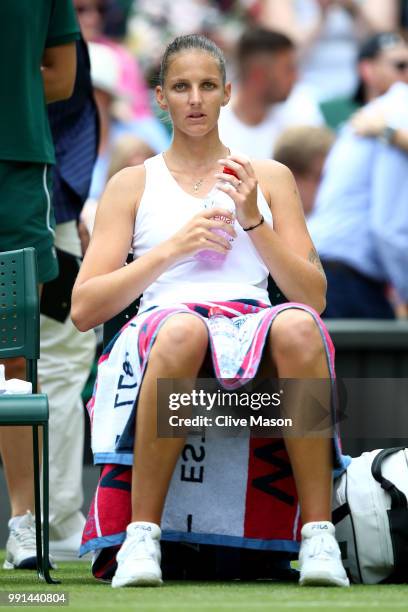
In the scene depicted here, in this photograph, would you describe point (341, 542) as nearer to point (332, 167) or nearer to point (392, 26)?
point (332, 167)

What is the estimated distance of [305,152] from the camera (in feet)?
23.8

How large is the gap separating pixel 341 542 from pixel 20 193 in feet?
4.92

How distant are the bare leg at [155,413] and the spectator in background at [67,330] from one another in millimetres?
1395

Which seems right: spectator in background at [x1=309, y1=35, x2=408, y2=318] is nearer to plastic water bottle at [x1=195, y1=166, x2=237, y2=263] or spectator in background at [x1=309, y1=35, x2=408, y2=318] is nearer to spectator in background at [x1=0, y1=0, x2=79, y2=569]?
spectator in background at [x1=0, y1=0, x2=79, y2=569]

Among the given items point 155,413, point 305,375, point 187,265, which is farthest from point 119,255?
point 305,375

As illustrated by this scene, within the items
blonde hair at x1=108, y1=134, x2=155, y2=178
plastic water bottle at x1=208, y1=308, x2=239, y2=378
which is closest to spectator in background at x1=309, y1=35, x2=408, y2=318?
blonde hair at x1=108, y1=134, x2=155, y2=178

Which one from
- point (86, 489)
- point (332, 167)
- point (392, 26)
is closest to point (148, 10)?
point (392, 26)

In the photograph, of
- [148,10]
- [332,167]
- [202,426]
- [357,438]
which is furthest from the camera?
[148,10]

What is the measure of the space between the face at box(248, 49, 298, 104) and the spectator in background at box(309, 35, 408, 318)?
69cm

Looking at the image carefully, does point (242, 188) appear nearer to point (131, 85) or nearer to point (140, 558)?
point (140, 558)

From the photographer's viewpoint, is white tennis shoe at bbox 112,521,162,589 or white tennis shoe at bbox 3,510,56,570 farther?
white tennis shoe at bbox 3,510,56,570

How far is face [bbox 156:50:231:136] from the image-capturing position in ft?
13.7

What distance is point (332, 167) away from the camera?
7.28m

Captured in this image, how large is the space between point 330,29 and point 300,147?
293cm
